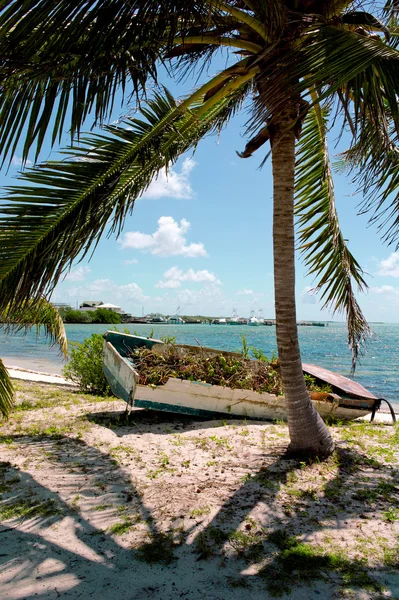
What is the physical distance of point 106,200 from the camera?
14.7ft

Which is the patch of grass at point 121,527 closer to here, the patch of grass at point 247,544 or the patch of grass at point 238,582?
the patch of grass at point 247,544

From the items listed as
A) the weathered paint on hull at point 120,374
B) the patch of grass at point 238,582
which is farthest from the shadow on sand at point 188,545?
the weathered paint on hull at point 120,374

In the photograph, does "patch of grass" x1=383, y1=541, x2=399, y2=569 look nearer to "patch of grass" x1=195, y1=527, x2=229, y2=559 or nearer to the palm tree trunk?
"patch of grass" x1=195, y1=527, x2=229, y2=559

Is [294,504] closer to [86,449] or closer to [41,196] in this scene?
[86,449]

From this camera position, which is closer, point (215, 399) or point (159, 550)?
point (159, 550)

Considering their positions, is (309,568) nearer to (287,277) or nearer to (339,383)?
(287,277)

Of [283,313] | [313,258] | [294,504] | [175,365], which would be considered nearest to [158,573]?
[294,504]

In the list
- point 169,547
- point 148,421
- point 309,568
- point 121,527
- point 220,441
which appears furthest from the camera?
point 148,421

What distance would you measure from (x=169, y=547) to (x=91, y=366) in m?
7.21

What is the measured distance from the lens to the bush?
10016 mm

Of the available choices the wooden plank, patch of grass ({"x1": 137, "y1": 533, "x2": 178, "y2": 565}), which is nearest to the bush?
the wooden plank

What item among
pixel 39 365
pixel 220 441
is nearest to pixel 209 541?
pixel 220 441

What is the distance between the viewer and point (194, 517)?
12.2ft

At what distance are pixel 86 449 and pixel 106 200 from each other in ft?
9.99
